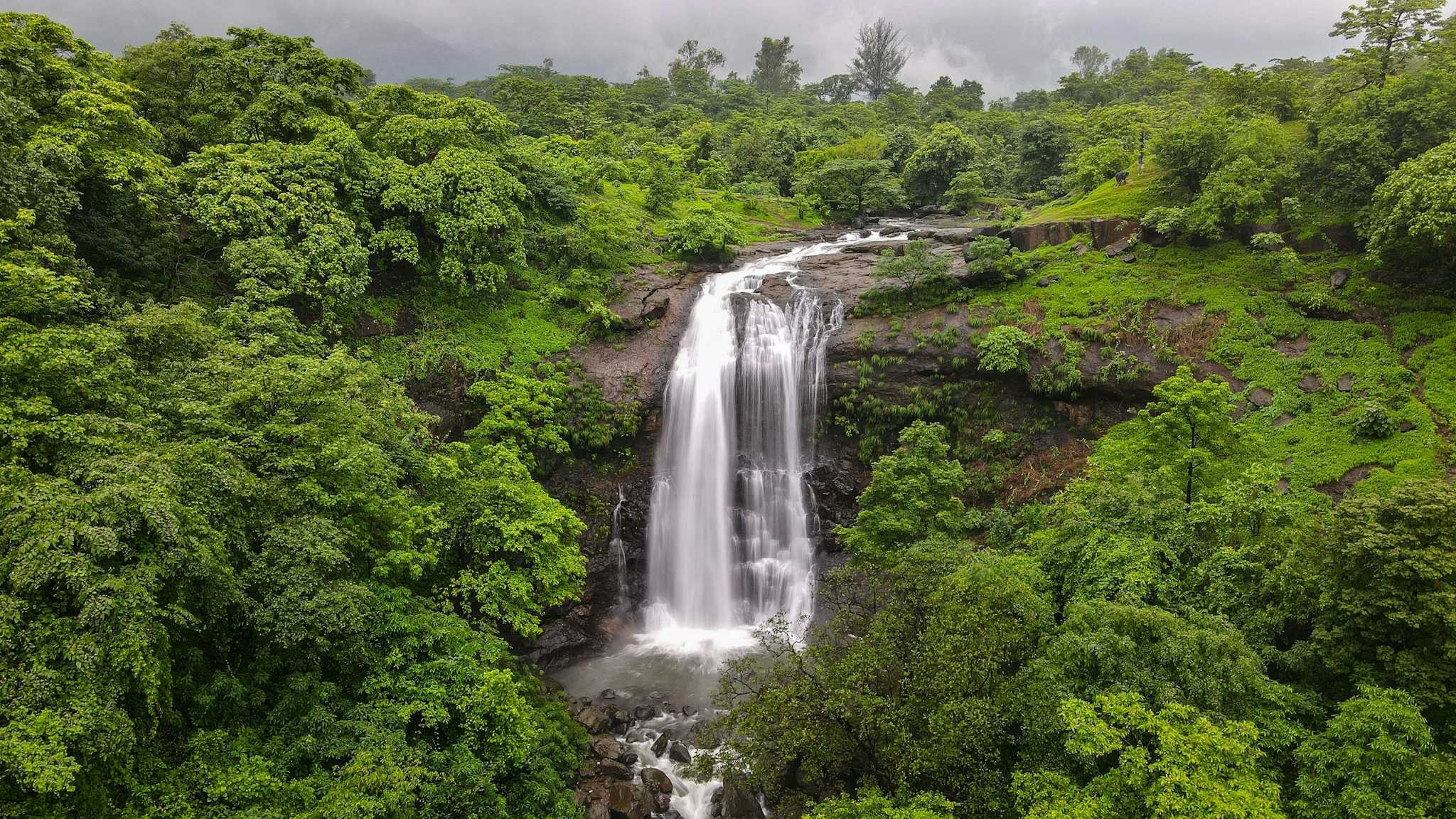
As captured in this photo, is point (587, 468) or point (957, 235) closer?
point (587, 468)

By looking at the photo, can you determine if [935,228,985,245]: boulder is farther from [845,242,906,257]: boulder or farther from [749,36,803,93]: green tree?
[749,36,803,93]: green tree

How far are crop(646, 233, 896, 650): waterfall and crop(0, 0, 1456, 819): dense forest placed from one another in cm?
173

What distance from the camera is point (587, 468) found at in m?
24.1

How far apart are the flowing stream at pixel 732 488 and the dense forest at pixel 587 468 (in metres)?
1.76

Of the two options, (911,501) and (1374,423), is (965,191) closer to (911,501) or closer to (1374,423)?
(1374,423)

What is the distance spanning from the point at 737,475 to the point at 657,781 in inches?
445

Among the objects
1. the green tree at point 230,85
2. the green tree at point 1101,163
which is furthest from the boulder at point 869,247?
the green tree at point 230,85

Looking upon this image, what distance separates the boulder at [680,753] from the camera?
1678 centimetres

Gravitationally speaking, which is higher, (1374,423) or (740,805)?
(1374,423)

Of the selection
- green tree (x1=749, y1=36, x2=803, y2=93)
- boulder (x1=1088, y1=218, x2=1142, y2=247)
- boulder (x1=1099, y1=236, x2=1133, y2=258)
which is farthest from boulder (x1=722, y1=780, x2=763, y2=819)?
green tree (x1=749, y1=36, x2=803, y2=93)

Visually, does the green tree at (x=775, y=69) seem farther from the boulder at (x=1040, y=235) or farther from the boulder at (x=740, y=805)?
the boulder at (x=740, y=805)

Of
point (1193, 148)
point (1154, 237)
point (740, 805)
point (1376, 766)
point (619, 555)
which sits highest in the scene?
point (1193, 148)

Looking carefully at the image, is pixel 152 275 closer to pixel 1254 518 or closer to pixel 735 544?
pixel 735 544

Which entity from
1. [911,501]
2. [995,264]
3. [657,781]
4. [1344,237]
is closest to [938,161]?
[995,264]
